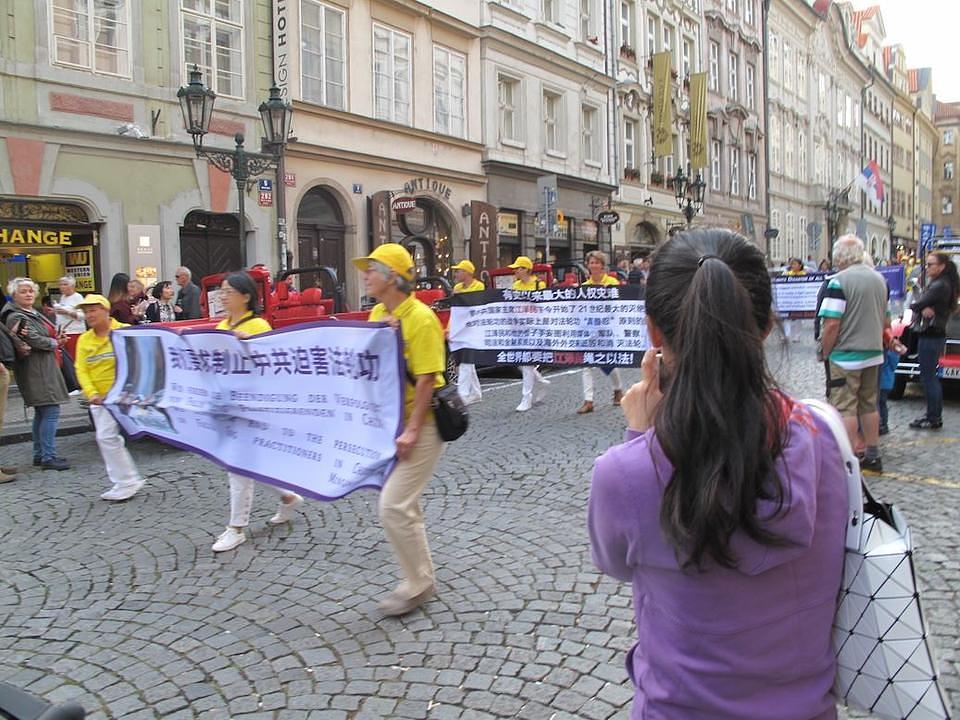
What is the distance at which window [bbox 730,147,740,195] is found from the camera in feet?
133

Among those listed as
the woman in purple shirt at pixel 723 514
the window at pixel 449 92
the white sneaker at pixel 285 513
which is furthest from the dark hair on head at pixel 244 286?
the window at pixel 449 92

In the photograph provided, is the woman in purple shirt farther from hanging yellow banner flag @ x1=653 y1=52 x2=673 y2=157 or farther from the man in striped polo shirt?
hanging yellow banner flag @ x1=653 y1=52 x2=673 y2=157

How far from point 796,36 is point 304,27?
4109 centimetres

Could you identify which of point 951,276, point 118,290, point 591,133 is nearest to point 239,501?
point 118,290

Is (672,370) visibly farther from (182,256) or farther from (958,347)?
(182,256)

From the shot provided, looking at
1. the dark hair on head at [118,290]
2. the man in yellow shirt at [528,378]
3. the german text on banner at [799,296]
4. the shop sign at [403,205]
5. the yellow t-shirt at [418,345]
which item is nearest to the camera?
the yellow t-shirt at [418,345]

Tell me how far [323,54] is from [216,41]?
9.05 ft

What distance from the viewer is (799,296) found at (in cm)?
1712

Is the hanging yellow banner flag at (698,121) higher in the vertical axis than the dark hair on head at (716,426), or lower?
higher

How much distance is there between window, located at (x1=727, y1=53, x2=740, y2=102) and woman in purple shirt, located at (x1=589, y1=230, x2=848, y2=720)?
140 ft

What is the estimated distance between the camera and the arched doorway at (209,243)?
52.7ft

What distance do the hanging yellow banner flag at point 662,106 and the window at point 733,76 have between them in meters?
10.5

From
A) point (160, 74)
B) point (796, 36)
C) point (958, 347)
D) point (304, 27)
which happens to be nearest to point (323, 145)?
point (304, 27)

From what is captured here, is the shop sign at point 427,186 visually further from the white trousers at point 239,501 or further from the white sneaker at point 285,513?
the white trousers at point 239,501
